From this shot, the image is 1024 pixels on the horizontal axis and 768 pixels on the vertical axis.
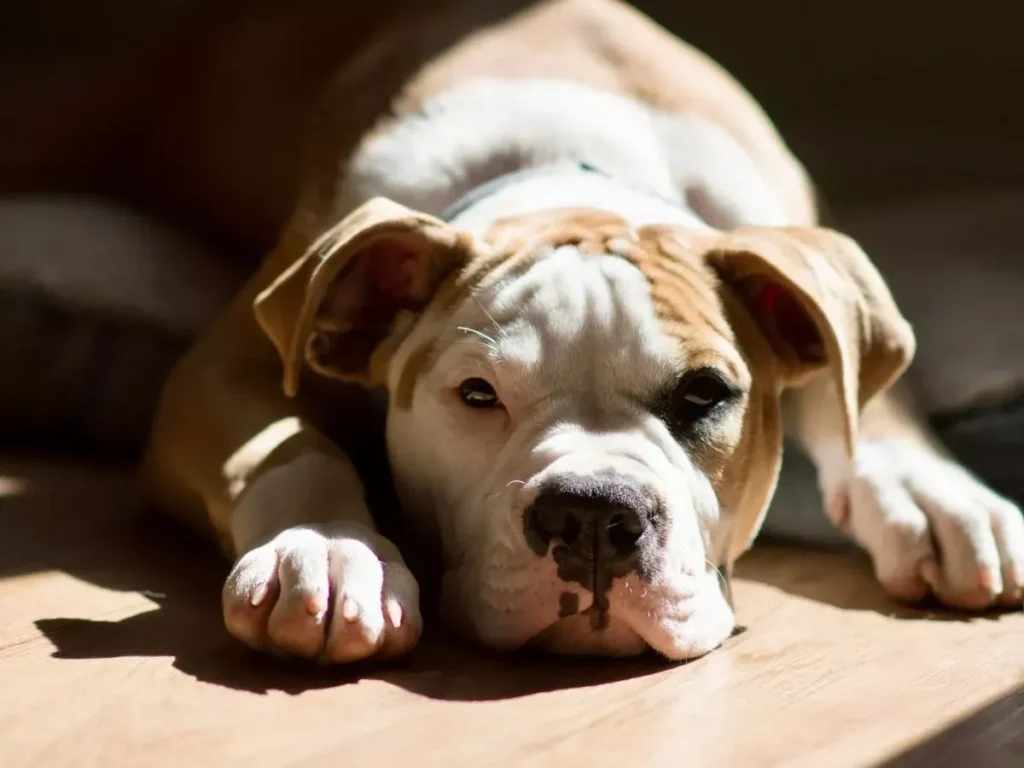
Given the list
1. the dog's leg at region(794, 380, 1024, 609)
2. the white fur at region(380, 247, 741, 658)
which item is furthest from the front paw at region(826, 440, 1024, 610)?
the white fur at region(380, 247, 741, 658)

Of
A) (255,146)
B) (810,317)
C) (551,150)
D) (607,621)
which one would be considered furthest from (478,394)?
(255,146)

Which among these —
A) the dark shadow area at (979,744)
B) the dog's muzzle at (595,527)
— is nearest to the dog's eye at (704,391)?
the dog's muzzle at (595,527)

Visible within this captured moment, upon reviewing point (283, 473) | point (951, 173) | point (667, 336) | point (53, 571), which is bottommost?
point (951, 173)

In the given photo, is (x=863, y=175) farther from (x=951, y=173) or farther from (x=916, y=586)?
(x=916, y=586)

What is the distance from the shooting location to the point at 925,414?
215cm

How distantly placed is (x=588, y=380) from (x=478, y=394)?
0.41ft

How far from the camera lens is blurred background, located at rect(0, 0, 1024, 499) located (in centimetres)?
231

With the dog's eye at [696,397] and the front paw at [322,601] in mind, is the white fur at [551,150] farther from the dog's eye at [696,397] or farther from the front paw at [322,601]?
the front paw at [322,601]

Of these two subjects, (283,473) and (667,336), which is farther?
(283,473)

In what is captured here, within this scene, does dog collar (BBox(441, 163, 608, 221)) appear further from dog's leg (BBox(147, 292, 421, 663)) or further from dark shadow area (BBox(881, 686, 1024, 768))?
dark shadow area (BBox(881, 686, 1024, 768))

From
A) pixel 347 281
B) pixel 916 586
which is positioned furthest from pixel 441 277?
pixel 916 586

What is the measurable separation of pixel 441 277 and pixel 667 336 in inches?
11.4

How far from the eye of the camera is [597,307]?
1.51 m

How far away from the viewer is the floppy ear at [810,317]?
5.13 feet
